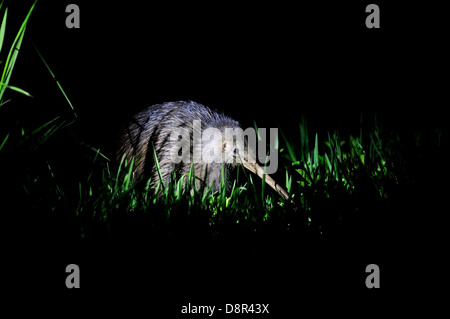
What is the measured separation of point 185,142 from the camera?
10.9ft

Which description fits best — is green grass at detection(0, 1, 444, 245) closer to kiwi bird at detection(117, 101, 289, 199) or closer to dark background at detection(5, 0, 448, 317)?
dark background at detection(5, 0, 448, 317)

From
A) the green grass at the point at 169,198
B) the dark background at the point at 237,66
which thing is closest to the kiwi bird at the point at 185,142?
the dark background at the point at 237,66

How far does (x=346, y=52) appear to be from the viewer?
3930 mm

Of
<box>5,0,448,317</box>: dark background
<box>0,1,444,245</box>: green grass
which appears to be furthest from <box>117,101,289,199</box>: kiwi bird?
<box>0,1,444,245</box>: green grass

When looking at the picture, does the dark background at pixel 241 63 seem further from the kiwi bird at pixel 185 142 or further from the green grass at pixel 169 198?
the green grass at pixel 169 198

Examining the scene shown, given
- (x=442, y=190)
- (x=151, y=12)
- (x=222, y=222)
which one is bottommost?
(x=222, y=222)

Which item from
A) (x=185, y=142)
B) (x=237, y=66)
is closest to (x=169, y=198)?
(x=185, y=142)

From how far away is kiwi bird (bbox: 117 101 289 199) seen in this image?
10.3 ft

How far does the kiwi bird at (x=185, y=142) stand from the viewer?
3154 millimetres

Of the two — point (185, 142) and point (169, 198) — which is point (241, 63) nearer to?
point (185, 142)

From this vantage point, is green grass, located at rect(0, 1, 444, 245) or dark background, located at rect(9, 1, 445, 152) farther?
dark background, located at rect(9, 1, 445, 152)
